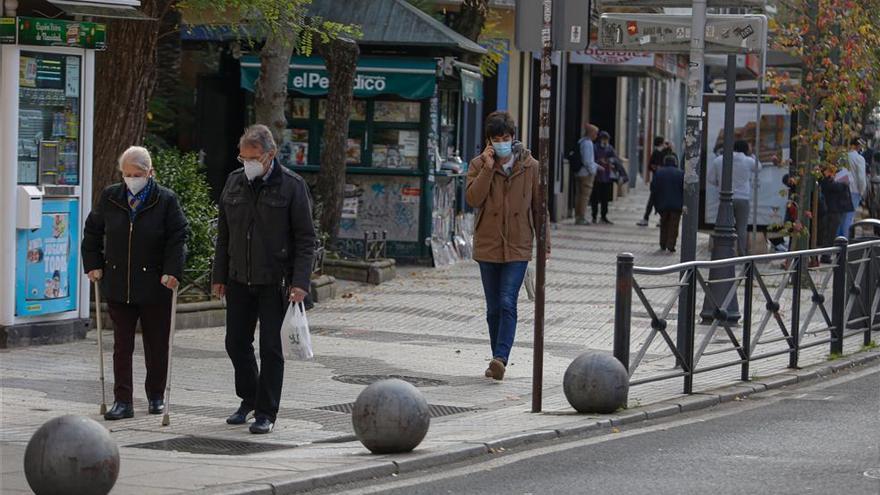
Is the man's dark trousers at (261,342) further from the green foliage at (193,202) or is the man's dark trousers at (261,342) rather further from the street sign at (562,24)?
the green foliage at (193,202)

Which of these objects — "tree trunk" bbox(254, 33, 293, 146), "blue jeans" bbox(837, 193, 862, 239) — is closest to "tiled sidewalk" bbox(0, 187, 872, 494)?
"tree trunk" bbox(254, 33, 293, 146)

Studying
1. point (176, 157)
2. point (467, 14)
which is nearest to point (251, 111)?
point (467, 14)

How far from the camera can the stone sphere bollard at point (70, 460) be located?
7414mm

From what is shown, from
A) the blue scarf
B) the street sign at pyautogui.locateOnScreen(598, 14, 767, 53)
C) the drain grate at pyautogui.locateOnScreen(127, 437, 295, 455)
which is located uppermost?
the street sign at pyautogui.locateOnScreen(598, 14, 767, 53)

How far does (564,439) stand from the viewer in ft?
33.3

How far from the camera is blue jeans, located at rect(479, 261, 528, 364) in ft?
41.8

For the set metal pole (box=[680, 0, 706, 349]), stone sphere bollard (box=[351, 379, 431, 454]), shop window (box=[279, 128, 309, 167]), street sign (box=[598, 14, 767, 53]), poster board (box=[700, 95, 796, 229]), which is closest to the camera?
stone sphere bollard (box=[351, 379, 431, 454])

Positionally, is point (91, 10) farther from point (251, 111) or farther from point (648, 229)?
point (648, 229)

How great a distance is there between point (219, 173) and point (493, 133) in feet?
40.8

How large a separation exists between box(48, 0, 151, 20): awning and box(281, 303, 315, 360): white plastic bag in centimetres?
442

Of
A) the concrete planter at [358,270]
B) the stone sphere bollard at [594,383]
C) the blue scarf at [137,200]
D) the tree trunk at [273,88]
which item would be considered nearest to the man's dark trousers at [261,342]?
the blue scarf at [137,200]

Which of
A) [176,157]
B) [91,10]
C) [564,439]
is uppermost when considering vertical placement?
[91,10]

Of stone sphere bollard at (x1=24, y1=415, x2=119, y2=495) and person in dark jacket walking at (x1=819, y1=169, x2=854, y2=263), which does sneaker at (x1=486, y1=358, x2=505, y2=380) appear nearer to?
stone sphere bollard at (x1=24, y1=415, x2=119, y2=495)

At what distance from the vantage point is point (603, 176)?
32.5 m
